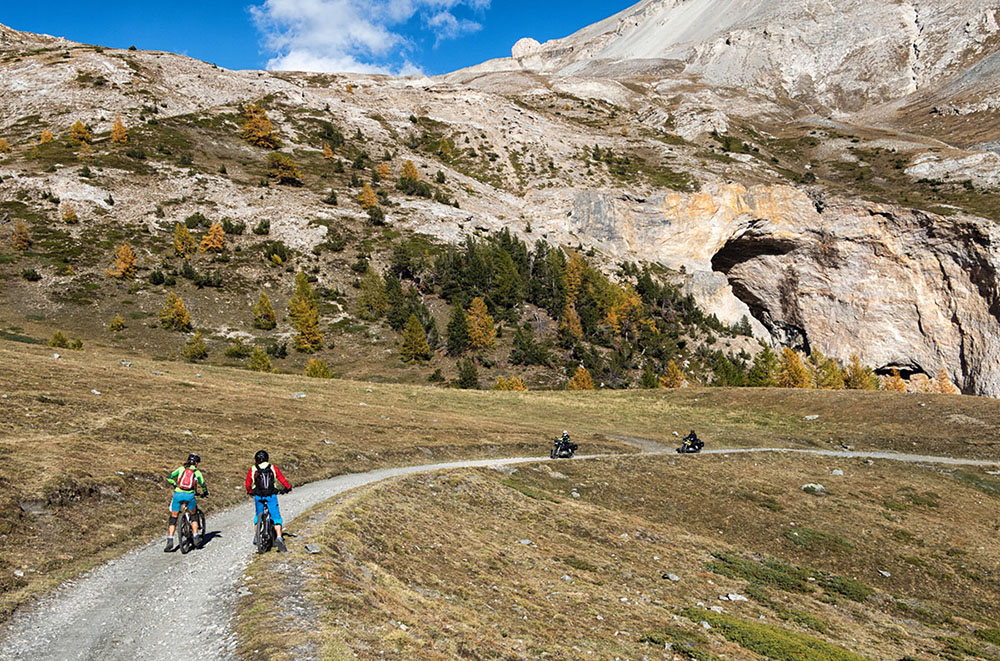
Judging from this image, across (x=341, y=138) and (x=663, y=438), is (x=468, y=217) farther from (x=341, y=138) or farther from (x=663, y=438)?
(x=663, y=438)

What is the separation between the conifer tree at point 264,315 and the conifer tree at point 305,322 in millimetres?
2733

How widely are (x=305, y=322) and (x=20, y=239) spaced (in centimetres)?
4352

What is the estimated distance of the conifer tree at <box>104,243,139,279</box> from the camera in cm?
7731

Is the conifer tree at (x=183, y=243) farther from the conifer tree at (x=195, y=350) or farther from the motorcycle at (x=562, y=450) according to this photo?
the motorcycle at (x=562, y=450)

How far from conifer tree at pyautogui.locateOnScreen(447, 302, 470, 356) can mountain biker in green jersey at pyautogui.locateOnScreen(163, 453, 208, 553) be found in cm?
6720

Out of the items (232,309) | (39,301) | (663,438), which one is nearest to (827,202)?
(663,438)

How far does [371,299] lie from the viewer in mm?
87312

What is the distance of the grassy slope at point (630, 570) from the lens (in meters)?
9.88

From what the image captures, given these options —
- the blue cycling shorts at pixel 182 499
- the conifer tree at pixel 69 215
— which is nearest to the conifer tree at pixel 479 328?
the conifer tree at pixel 69 215

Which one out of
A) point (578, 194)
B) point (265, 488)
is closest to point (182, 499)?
point (265, 488)

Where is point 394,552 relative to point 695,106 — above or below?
below

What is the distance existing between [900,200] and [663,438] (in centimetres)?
12775

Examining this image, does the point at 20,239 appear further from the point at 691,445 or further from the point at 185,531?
the point at 691,445

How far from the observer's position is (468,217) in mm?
119062
